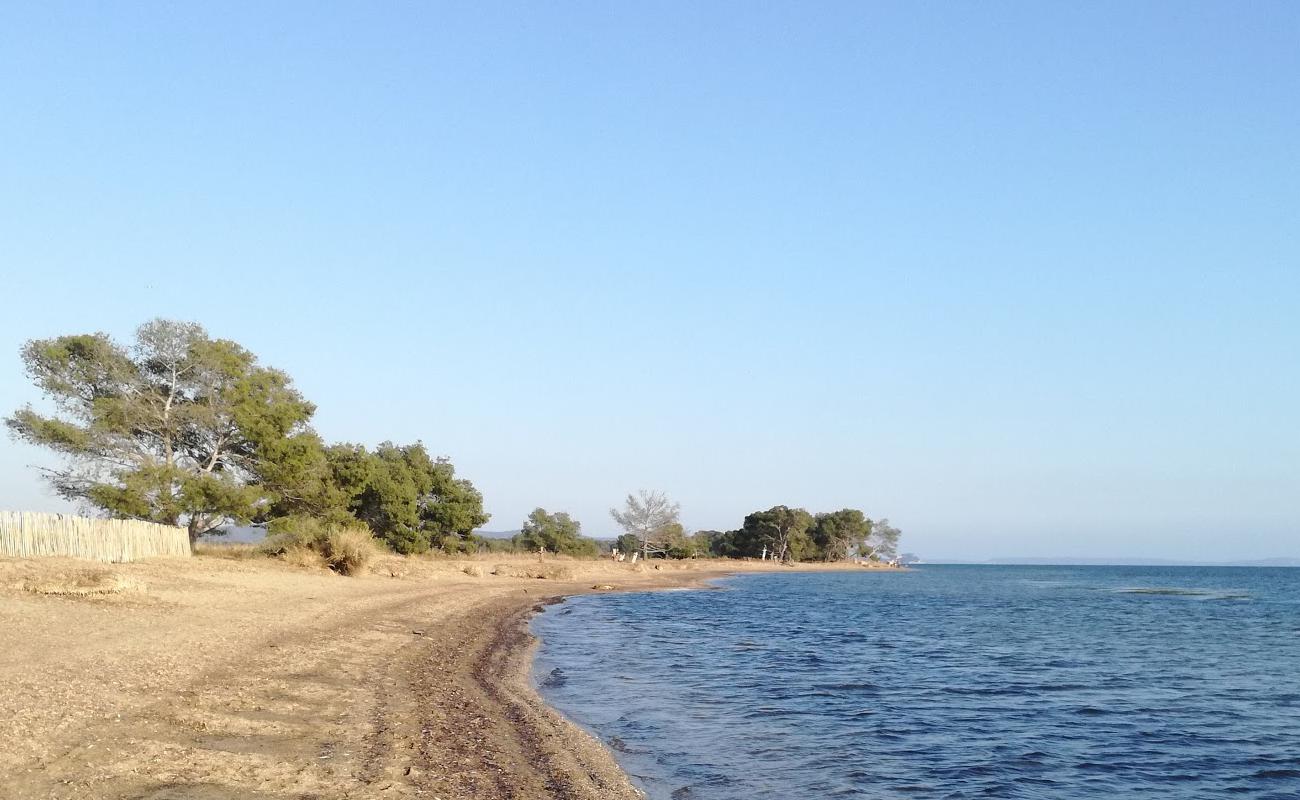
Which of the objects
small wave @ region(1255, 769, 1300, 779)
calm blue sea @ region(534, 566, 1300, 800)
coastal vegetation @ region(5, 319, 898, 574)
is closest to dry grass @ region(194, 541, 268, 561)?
coastal vegetation @ region(5, 319, 898, 574)

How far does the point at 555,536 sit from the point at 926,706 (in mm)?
71234

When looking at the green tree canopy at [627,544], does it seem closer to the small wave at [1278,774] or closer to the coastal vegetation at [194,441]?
the coastal vegetation at [194,441]

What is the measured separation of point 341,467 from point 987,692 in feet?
120

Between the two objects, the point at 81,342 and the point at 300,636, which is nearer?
the point at 300,636

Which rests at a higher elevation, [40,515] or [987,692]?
[40,515]

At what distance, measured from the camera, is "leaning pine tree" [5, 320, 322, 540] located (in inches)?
1416

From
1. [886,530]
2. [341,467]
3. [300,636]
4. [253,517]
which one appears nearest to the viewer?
[300,636]

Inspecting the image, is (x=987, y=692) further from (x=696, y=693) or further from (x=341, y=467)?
(x=341, y=467)

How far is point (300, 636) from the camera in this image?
63.4 feet

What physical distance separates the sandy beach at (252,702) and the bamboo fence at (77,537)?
5.18ft

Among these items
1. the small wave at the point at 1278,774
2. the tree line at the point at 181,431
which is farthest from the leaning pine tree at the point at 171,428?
the small wave at the point at 1278,774

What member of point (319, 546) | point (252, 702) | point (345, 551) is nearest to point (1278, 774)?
point (252, 702)

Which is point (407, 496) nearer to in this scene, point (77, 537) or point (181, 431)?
point (181, 431)

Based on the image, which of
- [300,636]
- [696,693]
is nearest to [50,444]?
[300,636]
